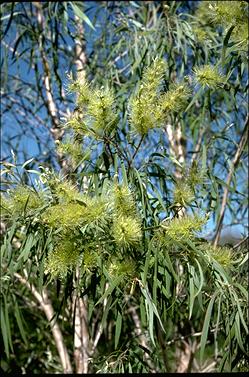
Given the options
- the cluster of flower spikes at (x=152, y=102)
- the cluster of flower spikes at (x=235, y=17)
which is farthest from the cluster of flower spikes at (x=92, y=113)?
the cluster of flower spikes at (x=235, y=17)

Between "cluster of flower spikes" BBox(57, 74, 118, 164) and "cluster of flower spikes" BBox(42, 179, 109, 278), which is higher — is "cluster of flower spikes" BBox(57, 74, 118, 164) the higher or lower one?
the higher one

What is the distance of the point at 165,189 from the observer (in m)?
1.59

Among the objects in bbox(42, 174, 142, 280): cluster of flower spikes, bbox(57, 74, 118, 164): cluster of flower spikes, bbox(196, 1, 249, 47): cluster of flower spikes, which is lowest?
bbox(42, 174, 142, 280): cluster of flower spikes

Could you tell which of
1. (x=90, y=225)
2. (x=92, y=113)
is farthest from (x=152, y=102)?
(x=90, y=225)

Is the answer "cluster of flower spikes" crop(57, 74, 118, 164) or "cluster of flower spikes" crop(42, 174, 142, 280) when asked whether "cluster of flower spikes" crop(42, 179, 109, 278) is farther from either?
"cluster of flower spikes" crop(57, 74, 118, 164)

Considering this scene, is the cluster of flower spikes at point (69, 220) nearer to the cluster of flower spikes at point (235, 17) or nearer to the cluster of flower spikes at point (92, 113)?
the cluster of flower spikes at point (92, 113)

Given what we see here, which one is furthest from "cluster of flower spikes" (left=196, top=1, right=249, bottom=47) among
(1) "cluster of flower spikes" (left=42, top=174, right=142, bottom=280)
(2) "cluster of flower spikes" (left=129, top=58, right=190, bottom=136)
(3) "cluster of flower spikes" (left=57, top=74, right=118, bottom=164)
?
(1) "cluster of flower spikes" (left=42, top=174, right=142, bottom=280)

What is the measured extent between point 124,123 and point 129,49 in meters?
0.35

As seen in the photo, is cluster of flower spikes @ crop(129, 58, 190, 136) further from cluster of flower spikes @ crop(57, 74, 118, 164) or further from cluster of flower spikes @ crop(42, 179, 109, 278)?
cluster of flower spikes @ crop(42, 179, 109, 278)

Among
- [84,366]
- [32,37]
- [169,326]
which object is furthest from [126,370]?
Result: [32,37]

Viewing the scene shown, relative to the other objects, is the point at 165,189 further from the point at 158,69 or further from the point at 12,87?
the point at 12,87

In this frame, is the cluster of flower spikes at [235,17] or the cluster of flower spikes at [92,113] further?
the cluster of flower spikes at [235,17]

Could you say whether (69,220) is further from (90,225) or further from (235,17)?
(235,17)

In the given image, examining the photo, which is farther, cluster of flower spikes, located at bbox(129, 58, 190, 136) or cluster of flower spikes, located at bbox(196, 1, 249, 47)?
cluster of flower spikes, located at bbox(196, 1, 249, 47)
